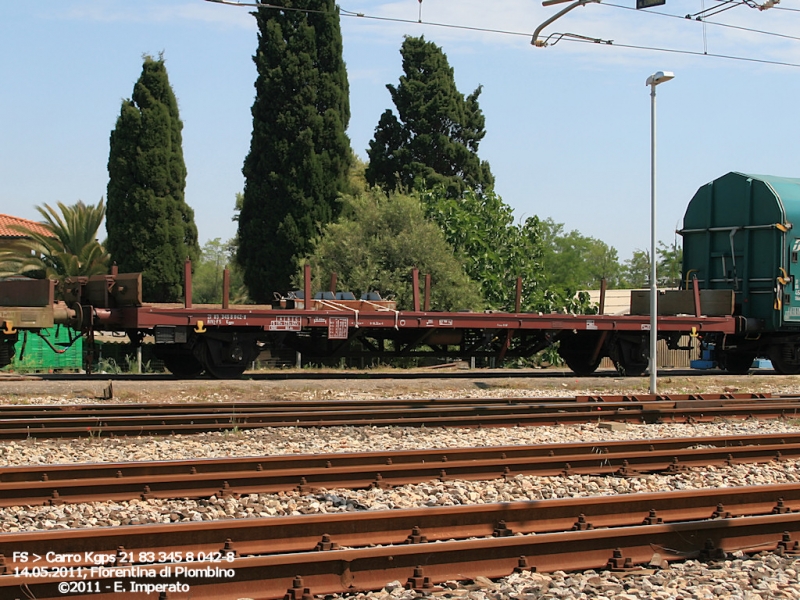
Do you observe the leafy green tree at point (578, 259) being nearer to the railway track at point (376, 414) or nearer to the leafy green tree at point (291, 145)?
the leafy green tree at point (291, 145)

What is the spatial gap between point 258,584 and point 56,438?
19.3ft

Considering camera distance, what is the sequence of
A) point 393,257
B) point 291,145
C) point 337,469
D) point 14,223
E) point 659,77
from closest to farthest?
point 337,469
point 659,77
point 393,257
point 291,145
point 14,223

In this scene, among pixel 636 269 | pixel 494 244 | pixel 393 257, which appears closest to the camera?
pixel 393 257

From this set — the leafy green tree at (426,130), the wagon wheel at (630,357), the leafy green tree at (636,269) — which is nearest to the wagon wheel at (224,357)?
the wagon wheel at (630,357)

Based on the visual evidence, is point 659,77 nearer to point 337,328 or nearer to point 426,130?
point 337,328

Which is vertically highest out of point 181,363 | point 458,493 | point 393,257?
point 393,257

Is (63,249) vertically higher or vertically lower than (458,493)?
higher

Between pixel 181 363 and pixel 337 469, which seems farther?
pixel 181 363

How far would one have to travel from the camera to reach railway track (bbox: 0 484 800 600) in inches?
185

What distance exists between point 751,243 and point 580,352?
4.87 meters

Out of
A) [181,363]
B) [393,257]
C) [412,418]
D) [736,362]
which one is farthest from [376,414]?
[393,257]

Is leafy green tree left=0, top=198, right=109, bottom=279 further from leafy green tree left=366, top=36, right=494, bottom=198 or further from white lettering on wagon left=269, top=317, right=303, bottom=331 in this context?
white lettering on wagon left=269, top=317, right=303, bottom=331

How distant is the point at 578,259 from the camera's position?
96250mm

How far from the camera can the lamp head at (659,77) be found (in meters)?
15.6
